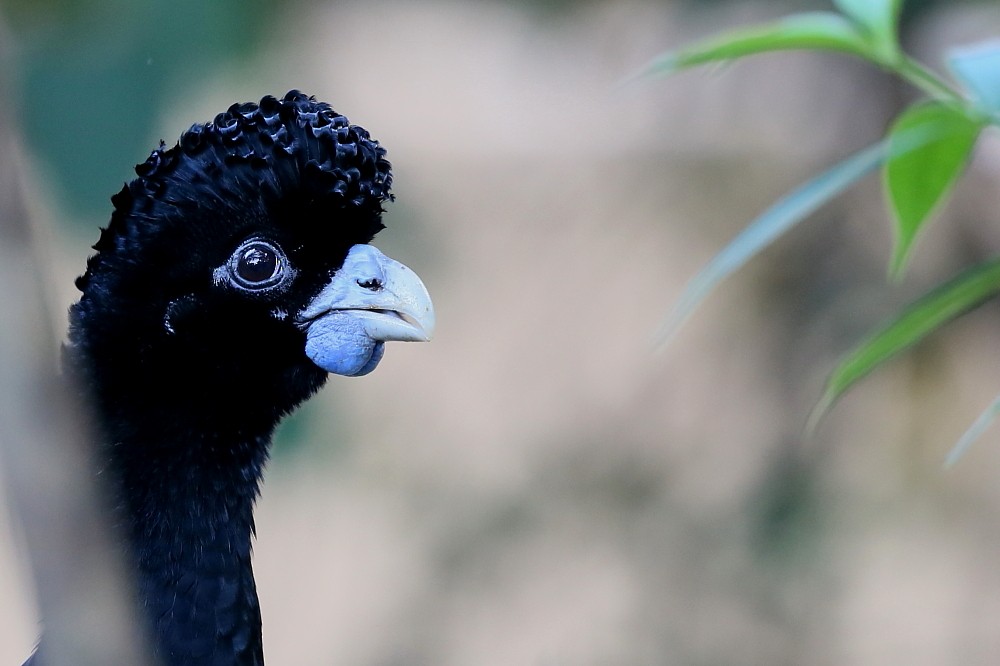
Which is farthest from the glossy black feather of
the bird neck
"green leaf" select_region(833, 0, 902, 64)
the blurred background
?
the blurred background

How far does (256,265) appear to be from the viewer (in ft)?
5.54

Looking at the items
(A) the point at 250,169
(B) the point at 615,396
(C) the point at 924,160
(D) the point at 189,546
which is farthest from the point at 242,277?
(B) the point at 615,396

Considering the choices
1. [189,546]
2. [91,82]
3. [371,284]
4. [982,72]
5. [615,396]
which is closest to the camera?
[982,72]

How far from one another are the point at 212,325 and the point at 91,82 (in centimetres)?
210

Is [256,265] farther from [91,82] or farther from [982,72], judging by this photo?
[91,82]

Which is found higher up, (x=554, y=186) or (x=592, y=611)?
(x=554, y=186)

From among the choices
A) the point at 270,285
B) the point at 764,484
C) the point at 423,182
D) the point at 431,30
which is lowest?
the point at 270,285

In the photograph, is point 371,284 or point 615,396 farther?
point 615,396

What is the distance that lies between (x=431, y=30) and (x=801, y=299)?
5.38ft

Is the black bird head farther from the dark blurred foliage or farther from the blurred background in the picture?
the blurred background

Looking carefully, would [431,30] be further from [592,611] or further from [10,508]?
[10,508]

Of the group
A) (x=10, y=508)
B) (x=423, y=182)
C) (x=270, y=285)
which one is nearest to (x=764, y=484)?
(x=423, y=182)

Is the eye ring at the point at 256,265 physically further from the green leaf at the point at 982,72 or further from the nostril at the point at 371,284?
the green leaf at the point at 982,72

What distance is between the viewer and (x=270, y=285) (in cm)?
170
